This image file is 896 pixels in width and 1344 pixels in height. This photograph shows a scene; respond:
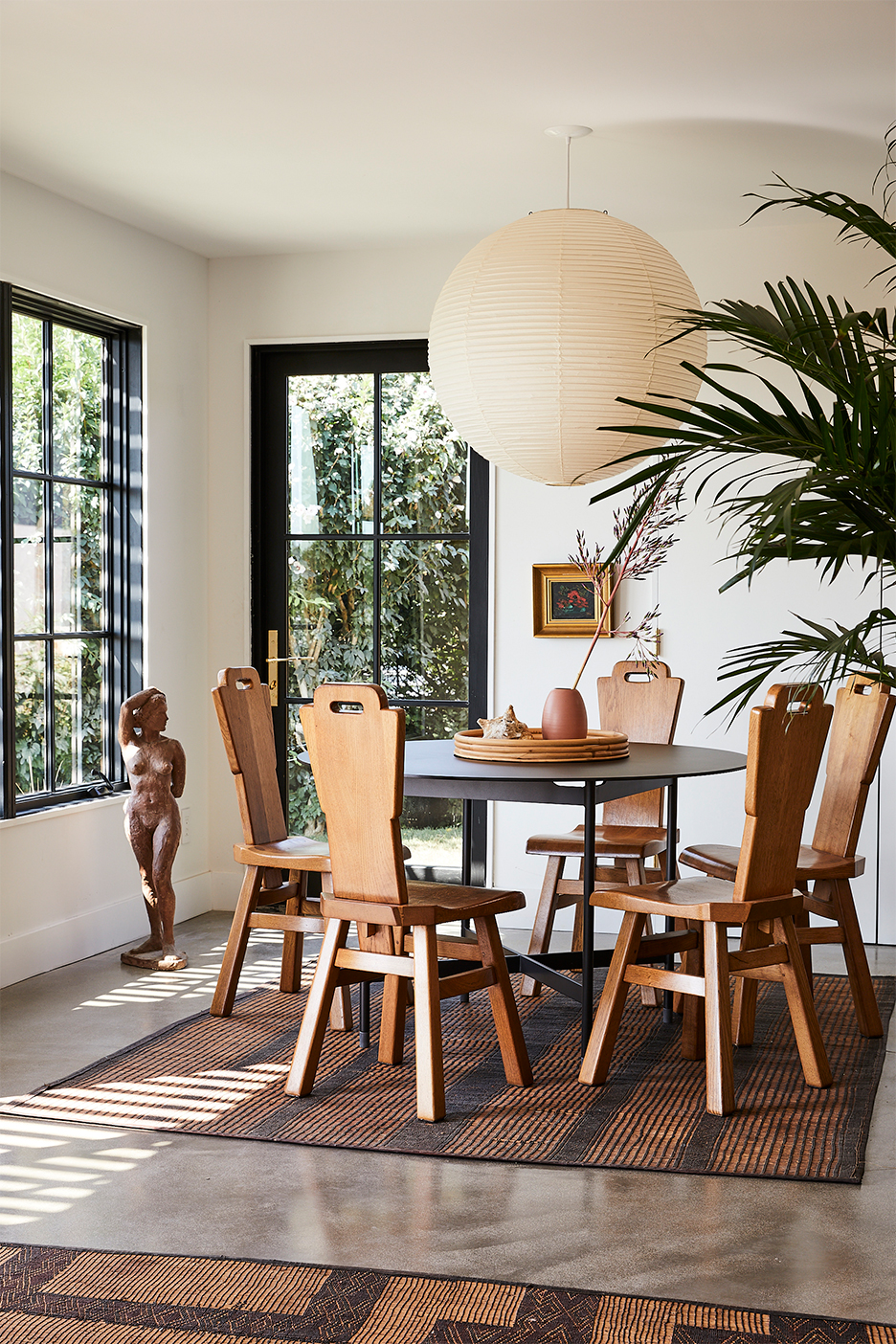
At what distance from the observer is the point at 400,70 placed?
3.63 metres

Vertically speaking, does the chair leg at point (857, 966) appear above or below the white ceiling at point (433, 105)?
below

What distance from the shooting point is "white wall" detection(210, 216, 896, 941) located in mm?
5184

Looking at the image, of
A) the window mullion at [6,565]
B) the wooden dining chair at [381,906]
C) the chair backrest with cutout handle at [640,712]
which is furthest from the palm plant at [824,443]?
the window mullion at [6,565]

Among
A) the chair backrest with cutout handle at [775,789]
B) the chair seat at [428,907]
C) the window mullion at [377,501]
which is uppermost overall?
the window mullion at [377,501]

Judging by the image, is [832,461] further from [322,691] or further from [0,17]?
[0,17]

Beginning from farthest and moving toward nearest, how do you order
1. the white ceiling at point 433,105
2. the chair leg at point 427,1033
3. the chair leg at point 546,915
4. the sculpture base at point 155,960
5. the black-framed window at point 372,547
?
the black-framed window at point 372,547 < the sculpture base at point 155,960 < the chair leg at point 546,915 < the white ceiling at point 433,105 < the chair leg at point 427,1033

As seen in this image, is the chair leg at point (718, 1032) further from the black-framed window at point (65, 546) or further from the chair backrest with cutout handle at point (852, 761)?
the black-framed window at point (65, 546)

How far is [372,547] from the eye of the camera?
5.74 metres

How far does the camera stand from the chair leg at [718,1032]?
3.20 metres

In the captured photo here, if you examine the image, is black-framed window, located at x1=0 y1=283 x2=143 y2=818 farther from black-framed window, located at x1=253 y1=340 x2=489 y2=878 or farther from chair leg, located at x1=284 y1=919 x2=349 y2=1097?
chair leg, located at x1=284 y1=919 x2=349 y2=1097

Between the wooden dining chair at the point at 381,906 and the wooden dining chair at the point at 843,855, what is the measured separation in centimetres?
70

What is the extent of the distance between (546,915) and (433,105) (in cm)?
246

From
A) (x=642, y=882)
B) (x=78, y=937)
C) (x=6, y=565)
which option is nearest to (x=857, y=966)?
(x=642, y=882)

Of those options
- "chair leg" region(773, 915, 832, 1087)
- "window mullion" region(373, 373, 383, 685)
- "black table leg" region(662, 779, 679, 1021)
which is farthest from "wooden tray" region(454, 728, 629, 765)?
"window mullion" region(373, 373, 383, 685)
